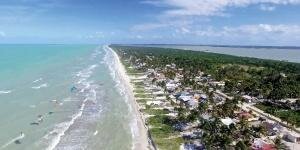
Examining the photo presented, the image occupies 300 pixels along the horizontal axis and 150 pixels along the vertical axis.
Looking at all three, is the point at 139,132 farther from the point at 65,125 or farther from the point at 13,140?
the point at 13,140

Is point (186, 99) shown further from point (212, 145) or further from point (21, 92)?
point (21, 92)

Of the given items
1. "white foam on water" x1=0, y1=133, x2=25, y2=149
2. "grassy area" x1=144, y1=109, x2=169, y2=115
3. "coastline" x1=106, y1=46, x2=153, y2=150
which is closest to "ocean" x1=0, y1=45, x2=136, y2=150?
"white foam on water" x1=0, y1=133, x2=25, y2=149

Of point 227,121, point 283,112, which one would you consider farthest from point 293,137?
point 283,112

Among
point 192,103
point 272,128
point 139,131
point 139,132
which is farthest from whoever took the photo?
point 192,103

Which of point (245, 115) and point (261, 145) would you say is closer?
point (261, 145)

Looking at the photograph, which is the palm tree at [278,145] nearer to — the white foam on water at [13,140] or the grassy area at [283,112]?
the grassy area at [283,112]

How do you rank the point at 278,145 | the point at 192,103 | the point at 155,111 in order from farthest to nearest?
the point at 192,103 < the point at 155,111 < the point at 278,145

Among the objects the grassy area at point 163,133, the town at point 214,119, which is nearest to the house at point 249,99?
the town at point 214,119

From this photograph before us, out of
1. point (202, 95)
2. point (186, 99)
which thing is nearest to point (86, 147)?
point (186, 99)

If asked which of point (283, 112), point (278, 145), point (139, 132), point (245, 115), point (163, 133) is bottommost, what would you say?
point (139, 132)
